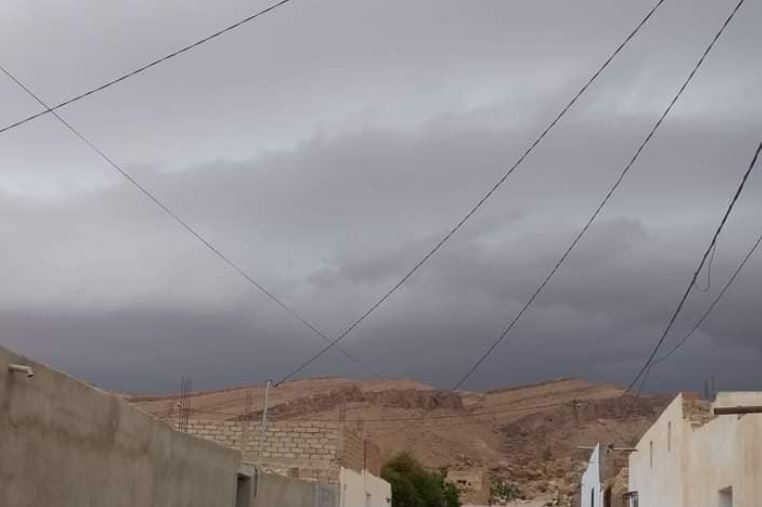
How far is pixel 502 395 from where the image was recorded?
132 metres

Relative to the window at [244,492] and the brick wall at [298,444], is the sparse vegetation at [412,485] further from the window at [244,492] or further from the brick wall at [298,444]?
the window at [244,492]

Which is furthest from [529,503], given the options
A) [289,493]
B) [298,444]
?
[289,493]

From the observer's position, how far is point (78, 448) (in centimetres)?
903

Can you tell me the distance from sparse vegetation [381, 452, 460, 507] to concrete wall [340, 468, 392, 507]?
528 inches

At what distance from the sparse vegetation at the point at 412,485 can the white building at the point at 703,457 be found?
28.4m

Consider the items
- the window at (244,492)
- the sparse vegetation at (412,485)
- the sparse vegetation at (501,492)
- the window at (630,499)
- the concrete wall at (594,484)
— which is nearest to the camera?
the window at (244,492)

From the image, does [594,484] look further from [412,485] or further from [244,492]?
[244,492]

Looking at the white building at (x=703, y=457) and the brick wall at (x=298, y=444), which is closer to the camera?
the white building at (x=703, y=457)

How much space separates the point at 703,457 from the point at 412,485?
38.6 metres

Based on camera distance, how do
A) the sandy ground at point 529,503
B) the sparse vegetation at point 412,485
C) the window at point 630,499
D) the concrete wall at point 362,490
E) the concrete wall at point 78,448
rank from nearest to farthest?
the concrete wall at point 78,448, the window at point 630,499, the concrete wall at point 362,490, the sparse vegetation at point 412,485, the sandy ground at point 529,503

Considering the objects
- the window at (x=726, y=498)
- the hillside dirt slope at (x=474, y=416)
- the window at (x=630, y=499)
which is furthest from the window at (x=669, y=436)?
the hillside dirt slope at (x=474, y=416)

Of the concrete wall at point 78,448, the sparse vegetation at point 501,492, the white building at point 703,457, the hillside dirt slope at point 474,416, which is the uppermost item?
the hillside dirt slope at point 474,416

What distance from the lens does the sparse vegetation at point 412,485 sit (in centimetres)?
5197

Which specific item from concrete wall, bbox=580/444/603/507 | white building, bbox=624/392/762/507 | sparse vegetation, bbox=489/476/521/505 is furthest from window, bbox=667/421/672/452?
sparse vegetation, bbox=489/476/521/505
